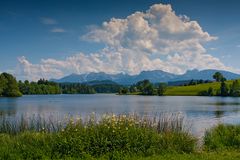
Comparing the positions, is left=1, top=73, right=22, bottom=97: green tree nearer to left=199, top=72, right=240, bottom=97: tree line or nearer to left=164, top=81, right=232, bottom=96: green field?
left=164, top=81, right=232, bottom=96: green field

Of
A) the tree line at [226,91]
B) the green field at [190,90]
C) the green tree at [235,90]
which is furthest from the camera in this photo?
the green field at [190,90]

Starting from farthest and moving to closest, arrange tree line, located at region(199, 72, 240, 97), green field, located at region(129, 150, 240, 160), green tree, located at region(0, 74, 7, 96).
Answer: tree line, located at region(199, 72, 240, 97)
green tree, located at region(0, 74, 7, 96)
green field, located at region(129, 150, 240, 160)

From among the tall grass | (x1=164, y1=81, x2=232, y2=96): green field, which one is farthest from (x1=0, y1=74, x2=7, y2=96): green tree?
the tall grass

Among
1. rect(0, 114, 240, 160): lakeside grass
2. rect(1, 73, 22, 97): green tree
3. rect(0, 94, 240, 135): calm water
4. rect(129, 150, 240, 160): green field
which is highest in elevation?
rect(1, 73, 22, 97): green tree

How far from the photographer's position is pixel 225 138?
17.8 m

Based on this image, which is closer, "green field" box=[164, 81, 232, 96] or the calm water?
the calm water

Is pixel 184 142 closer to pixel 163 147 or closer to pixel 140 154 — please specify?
pixel 163 147

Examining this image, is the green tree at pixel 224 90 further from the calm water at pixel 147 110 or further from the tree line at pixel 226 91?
the calm water at pixel 147 110

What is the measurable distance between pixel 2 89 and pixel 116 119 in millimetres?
132919

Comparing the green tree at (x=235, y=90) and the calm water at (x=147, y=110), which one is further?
A: the green tree at (x=235, y=90)

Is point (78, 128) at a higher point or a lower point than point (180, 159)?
higher

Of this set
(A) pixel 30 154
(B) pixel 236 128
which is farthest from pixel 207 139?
(A) pixel 30 154

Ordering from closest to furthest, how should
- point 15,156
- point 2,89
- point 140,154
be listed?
1. point 15,156
2. point 140,154
3. point 2,89

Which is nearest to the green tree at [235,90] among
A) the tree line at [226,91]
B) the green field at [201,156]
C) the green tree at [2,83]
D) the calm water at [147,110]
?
the tree line at [226,91]
